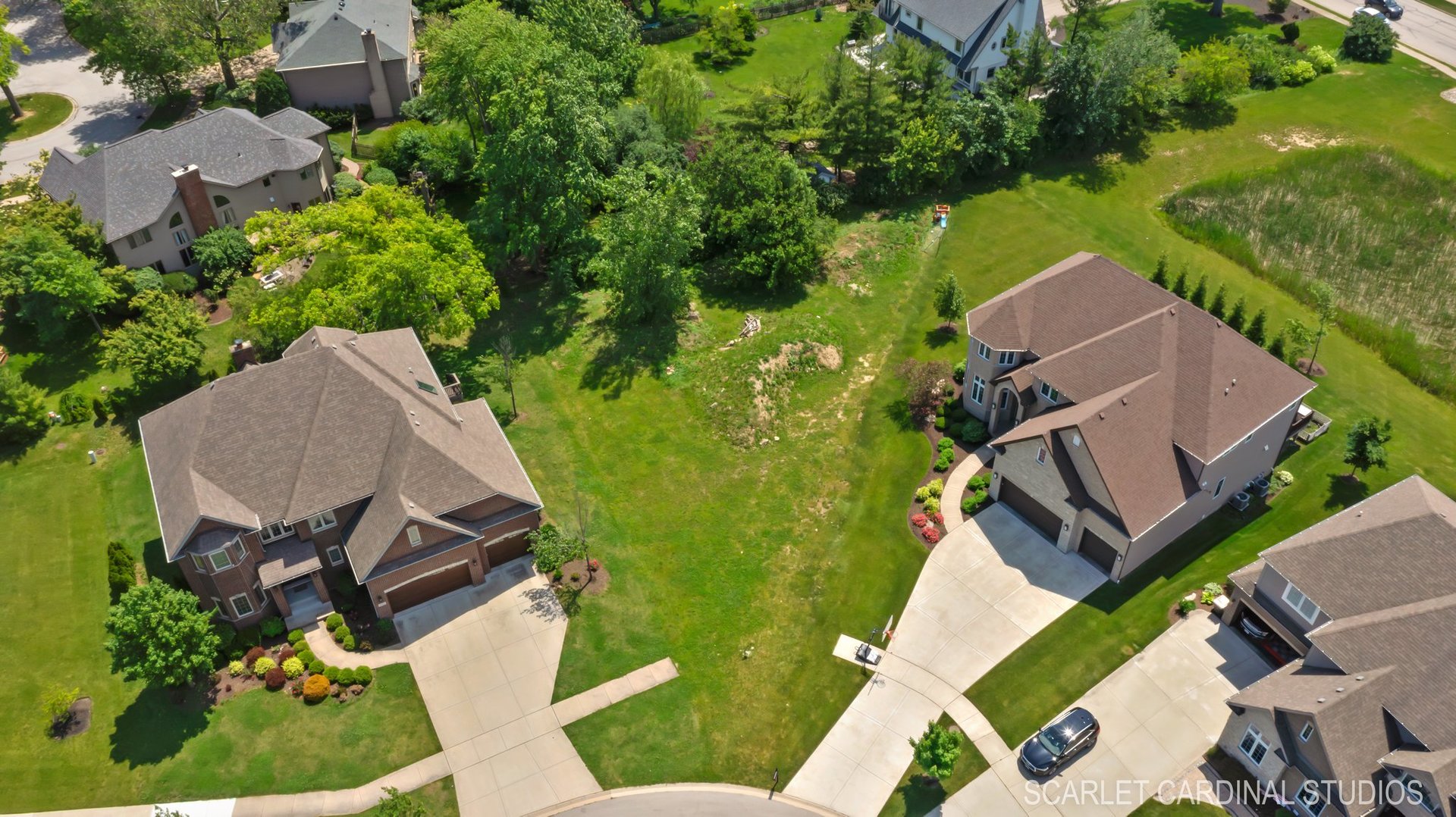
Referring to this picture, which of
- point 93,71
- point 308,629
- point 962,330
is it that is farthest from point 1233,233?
point 93,71

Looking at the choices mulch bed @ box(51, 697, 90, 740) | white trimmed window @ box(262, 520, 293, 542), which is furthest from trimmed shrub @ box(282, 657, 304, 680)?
mulch bed @ box(51, 697, 90, 740)

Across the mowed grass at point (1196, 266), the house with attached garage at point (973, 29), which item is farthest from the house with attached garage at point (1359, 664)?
the house with attached garage at point (973, 29)

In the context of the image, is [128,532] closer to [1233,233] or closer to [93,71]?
[93,71]

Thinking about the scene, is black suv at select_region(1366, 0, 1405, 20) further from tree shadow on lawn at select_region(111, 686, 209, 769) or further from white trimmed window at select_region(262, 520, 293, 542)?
tree shadow on lawn at select_region(111, 686, 209, 769)

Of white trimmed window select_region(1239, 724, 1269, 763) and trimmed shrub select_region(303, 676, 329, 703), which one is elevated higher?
white trimmed window select_region(1239, 724, 1269, 763)

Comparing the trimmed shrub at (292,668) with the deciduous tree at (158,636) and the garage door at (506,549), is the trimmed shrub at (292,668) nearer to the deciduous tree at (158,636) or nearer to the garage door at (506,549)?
the deciduous tree at (158,636)

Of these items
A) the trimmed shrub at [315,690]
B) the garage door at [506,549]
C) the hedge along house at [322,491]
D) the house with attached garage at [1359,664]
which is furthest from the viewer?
the garage door at [506,549]
